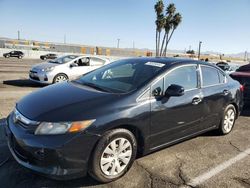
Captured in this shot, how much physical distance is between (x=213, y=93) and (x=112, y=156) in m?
2.48

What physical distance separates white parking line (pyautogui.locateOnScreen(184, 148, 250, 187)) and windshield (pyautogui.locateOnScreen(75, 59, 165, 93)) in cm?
151

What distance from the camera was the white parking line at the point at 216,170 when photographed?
3.68 m

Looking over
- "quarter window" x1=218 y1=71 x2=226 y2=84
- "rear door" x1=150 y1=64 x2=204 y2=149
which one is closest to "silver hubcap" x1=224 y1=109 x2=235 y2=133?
"quarter window" x1=218 y1=71 x2=226 y2=84

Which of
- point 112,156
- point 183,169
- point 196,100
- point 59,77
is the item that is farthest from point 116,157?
point 59,77

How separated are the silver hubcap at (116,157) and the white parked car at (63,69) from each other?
8.05 m

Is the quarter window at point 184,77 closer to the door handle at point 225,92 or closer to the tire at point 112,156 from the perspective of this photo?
the door handle at point 225,92

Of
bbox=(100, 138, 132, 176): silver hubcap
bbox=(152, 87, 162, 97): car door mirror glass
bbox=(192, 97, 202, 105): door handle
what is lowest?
bbox=(100, 138, 132, 176): silver hubcap

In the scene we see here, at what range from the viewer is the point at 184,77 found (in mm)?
4609

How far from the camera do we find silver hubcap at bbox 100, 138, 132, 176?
11.3 ft

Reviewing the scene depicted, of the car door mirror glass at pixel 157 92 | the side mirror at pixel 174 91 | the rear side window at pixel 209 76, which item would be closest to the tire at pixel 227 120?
the rear side window at pixel 209 76

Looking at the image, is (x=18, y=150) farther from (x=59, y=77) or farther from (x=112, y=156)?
(x=59, y=77)

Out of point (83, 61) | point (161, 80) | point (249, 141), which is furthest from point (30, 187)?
point (83, 61)

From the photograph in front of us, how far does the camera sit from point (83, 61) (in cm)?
1205

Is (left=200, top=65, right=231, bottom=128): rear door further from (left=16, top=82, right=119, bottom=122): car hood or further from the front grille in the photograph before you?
the front grille
